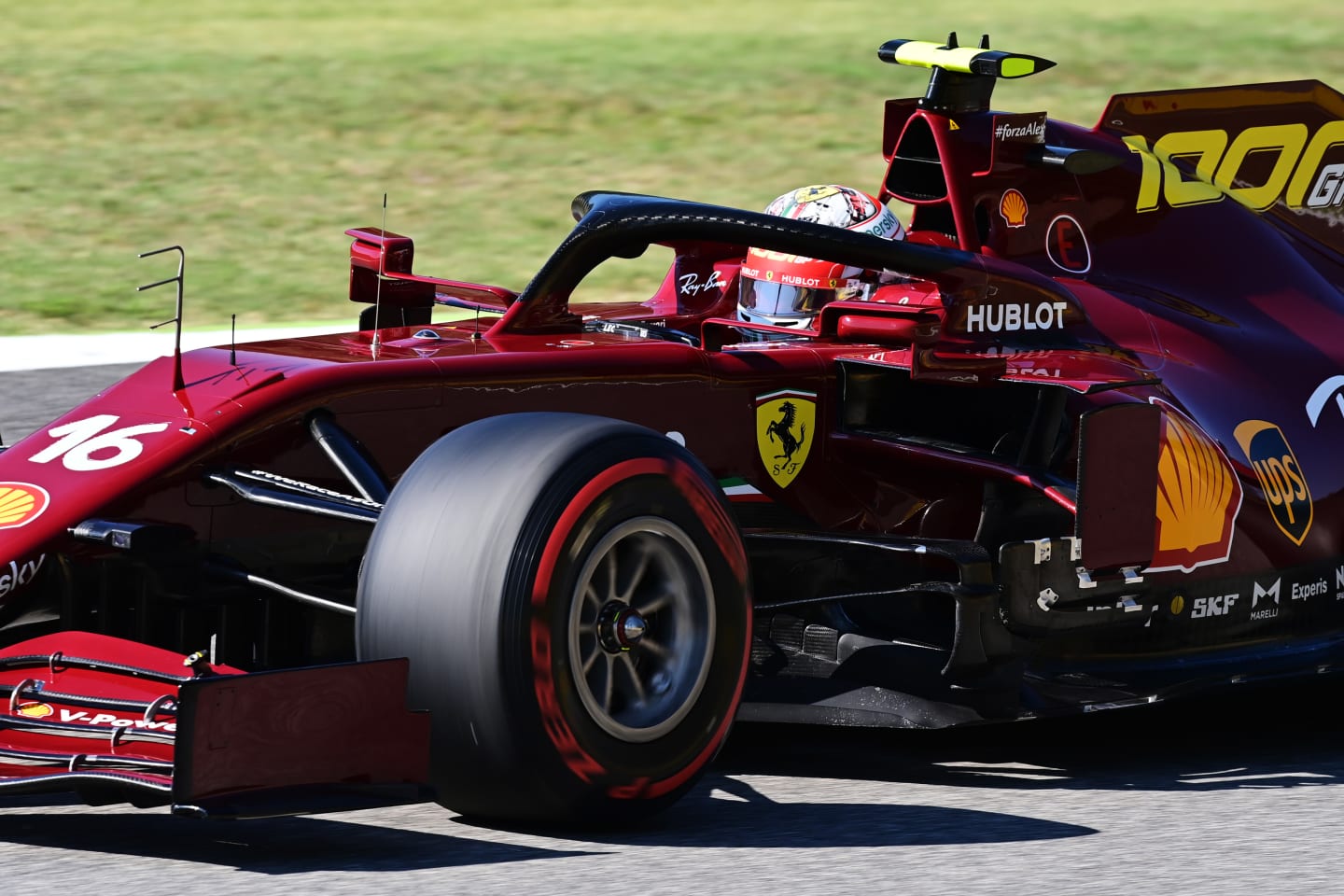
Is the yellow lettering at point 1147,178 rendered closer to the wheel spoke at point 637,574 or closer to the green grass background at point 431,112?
the wheel spoke at point 637,574

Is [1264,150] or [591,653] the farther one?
[1264,150]

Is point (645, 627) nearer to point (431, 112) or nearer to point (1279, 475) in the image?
point (1279, 475)

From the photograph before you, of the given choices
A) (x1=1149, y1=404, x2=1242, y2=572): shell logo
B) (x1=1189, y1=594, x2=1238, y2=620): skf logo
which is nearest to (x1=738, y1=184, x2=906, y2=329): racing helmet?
(x1=1149, y1=404, x2=1242, y2=572): shell logo

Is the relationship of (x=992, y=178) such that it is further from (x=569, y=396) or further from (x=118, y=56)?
(x=118, y=56)

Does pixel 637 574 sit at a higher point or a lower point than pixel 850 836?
higher

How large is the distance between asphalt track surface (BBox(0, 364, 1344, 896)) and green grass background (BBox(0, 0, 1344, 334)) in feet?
32.8

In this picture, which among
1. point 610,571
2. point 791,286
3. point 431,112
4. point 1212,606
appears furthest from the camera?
point 431,112

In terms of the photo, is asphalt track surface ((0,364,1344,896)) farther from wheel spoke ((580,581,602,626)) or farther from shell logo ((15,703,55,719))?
wheel spoke ((580,581,602,626))

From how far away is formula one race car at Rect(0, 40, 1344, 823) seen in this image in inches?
178

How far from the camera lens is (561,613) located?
4.57 metres

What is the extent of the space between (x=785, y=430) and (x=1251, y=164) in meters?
2.22

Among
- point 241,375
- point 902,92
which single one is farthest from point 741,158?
point 241,375

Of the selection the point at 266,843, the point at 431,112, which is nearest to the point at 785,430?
the point at 266,843

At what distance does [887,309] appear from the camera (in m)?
5.99
